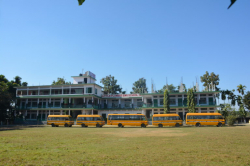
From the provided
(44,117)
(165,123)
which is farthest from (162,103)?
(44,117)

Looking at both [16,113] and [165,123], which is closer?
[165,123]

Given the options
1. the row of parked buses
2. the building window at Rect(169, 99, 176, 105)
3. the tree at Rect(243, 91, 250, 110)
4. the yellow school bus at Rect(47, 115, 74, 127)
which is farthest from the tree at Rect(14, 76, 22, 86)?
the tree at Rect(243, 91, 250, 110)

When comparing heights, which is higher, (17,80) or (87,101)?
(17,80)

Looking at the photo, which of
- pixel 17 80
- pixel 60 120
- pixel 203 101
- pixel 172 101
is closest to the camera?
pixel 60 120

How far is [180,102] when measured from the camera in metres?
45.6

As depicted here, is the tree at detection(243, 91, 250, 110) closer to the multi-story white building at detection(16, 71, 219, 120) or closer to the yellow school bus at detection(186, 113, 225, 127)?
the multi-story white building at detection(16, 71, 219, 120)

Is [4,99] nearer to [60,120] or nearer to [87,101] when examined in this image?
[60,120]

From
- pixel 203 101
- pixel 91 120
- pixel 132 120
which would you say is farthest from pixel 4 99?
pixel 203 101

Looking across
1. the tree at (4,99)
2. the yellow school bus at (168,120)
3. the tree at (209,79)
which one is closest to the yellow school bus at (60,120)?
the tree at (4,99)

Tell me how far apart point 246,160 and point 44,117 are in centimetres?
4852

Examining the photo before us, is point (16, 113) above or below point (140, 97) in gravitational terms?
below

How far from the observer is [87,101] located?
48594 millimetres

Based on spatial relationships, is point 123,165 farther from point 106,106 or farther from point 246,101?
point 246,101

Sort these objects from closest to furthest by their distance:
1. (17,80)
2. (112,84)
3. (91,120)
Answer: (91,120) → (17,80) → (112,84)
